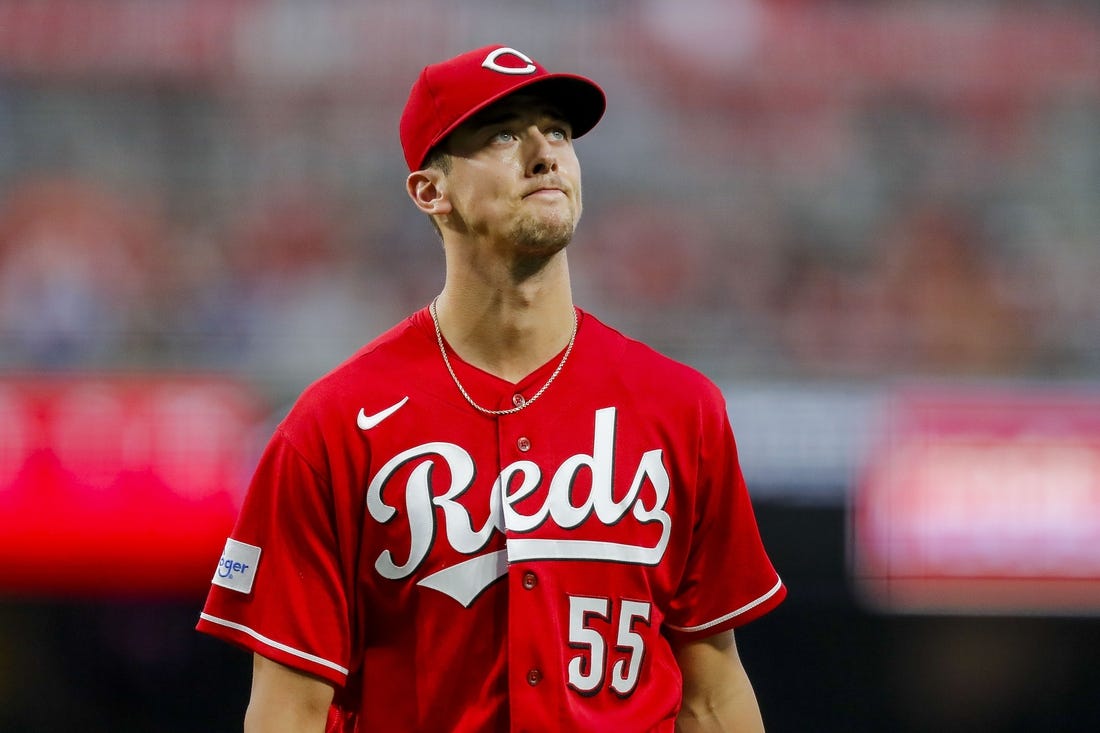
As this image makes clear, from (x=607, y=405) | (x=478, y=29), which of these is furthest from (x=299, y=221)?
(x=607, y=405)

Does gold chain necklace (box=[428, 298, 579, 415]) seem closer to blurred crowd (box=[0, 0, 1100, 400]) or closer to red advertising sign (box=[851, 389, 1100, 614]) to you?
red advertising sign (box=[851, 389, 1100, 614])

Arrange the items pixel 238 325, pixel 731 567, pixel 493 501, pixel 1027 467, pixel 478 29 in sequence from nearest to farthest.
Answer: pixel 493 501 → pixel 731 567 → pixel 1027 467 → pixel 238 325 → pixel 478 29

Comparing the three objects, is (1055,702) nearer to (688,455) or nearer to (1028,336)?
(1028,336)

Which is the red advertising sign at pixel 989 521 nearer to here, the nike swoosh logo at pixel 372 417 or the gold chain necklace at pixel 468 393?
the gold chain necklace at pixel 468 393

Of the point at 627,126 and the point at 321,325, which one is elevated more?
the point at 627,126

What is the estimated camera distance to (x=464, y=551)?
192 centimetres

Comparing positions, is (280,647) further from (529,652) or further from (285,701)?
(529,652)

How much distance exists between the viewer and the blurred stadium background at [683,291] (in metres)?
4.88

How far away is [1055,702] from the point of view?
5.18 m

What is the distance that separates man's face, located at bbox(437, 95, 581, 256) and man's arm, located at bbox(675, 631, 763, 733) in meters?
0.63

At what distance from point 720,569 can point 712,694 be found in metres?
0.19

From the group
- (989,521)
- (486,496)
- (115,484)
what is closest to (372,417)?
(486,496)

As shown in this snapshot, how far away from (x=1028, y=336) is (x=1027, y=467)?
44.2 inches

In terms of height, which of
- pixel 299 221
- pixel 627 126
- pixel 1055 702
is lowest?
pixel 1055 702
